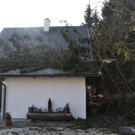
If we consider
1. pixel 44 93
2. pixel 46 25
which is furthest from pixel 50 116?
pixel 46 25

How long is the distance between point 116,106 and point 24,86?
5.82m

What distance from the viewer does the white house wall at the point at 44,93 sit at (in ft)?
28.4

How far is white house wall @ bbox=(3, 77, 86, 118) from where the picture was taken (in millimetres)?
8656

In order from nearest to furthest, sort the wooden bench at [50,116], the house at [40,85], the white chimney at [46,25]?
the wooden bench at [50,116]
the house at [40,85]
the white chimney at [46,25]

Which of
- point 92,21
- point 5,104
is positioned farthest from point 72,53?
point 92,21

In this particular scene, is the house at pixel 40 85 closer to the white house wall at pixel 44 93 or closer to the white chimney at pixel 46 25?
the white house wall at pixel 44 93

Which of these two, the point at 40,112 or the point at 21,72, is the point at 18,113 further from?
the point at 21,72

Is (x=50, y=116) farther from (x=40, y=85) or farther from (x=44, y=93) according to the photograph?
(x=40, y=85)

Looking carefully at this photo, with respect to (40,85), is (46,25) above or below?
above

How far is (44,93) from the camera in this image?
877 centimetres

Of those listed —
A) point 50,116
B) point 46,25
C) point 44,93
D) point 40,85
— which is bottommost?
point 50,116

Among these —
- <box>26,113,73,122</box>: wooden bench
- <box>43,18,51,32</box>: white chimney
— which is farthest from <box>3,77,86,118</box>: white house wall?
<box>43,18,51,32</box>: white chimney

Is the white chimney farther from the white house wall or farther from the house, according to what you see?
the white house wall

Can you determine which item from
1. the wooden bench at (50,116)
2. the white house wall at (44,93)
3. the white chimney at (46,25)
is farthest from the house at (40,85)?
the white chimney at (46,25)
